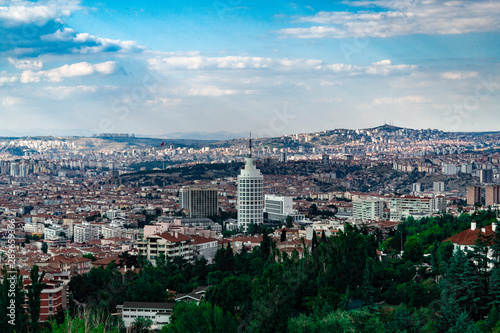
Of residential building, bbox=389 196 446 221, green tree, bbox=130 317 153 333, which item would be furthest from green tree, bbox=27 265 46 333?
residential building, bbox=389 196 446 221

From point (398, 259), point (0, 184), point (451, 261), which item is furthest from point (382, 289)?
point (0, 184)

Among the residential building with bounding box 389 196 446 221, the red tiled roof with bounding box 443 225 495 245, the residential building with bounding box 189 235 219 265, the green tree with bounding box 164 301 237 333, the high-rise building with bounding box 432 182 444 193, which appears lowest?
the high-rise building with bounding box 432 182 444 193

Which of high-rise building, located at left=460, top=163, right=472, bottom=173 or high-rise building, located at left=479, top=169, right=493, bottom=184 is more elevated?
high-rise building, located at left=460, top=163, right=472, bottom=173

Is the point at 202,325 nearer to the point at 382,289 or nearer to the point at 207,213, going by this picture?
the point at 382,289

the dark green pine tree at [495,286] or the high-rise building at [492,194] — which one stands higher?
the dark green pine tree at [495,286]

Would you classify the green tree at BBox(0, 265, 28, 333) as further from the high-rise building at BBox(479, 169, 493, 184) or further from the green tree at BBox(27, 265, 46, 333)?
the high-rise building at BBox(479, 169, 493, 184)

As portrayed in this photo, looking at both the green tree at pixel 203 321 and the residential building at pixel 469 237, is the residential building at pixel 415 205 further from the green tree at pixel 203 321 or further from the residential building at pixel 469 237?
the green tree at pixel 203 321

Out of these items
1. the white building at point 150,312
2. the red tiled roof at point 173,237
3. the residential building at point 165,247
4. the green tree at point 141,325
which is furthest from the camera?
the red tiled roof at point 173,237

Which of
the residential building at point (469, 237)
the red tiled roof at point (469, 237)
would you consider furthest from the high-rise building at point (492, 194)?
the red tiled roof at point (469, 237)

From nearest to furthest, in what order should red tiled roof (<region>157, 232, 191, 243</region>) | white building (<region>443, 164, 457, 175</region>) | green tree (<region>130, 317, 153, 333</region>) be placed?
green tree (<region>130, 317, 153, 333</region>), red tiled roof (<region>157, 232, 191, 243</region>), white building (<region>443, 164, 457, 175</region>)
